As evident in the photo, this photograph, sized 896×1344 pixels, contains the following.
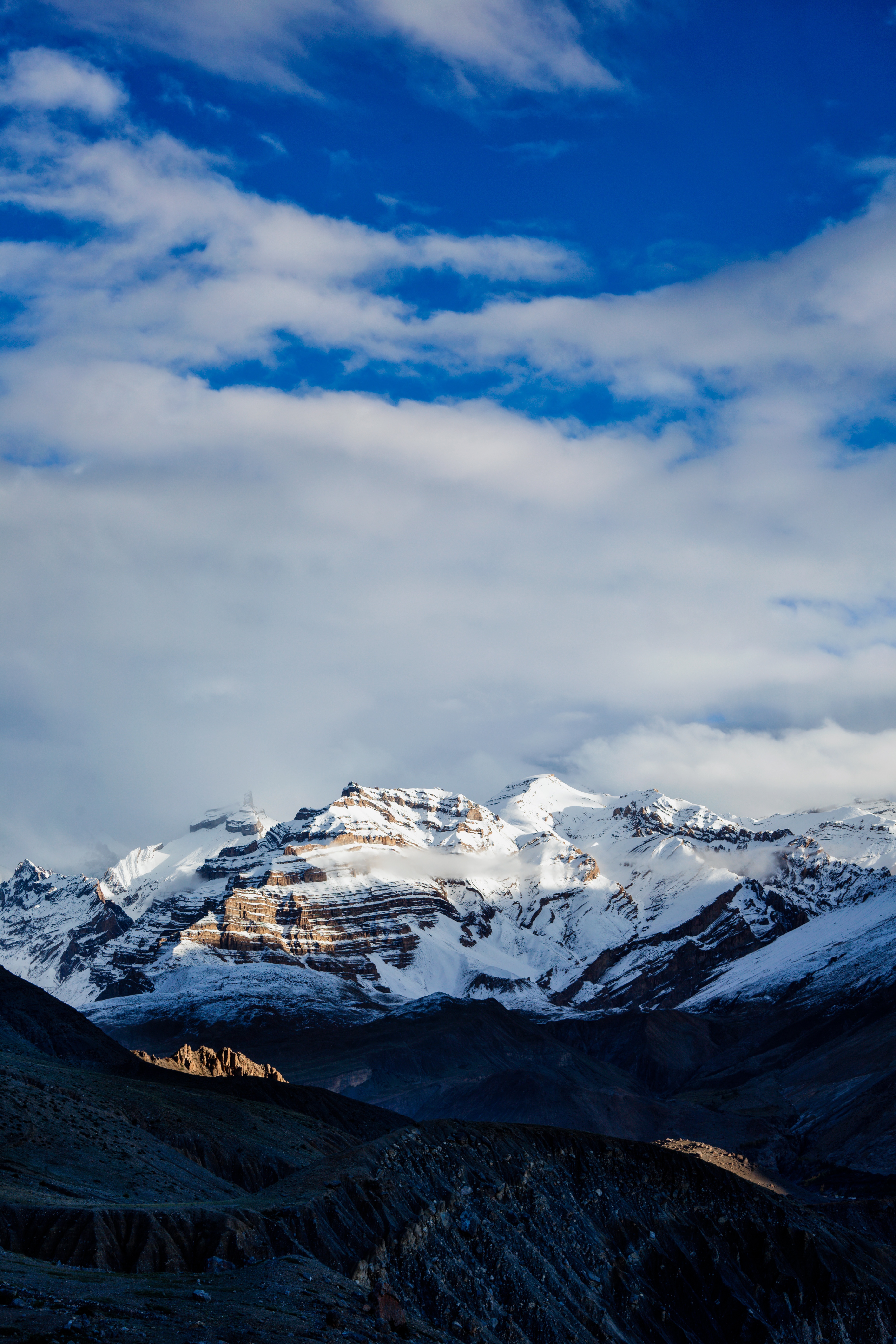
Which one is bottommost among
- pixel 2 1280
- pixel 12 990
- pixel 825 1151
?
pixel 825 1151

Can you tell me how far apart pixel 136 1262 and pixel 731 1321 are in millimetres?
50219

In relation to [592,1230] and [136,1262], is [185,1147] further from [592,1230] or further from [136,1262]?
[136,1262]

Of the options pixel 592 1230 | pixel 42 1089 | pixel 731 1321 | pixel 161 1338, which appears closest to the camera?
pixel 161 1338

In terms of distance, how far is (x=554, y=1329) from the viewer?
68875mm

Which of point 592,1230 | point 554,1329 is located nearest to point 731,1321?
point 592,1230

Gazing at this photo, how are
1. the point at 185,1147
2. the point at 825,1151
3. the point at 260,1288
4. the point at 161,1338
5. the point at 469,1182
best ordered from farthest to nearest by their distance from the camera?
the point at 825,1151 → the point at 185,1147 → the point at 469,1182 → the point at 260,1288 → the point at 161,1338

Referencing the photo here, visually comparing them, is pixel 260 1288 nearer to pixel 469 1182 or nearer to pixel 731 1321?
pixel 469 1182

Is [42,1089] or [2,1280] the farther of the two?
[42,1089]

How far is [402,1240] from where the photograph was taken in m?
64.9

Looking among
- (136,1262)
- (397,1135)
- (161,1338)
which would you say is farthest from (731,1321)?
(161,1338)

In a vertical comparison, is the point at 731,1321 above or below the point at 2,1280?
below

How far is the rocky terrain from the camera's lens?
145 ft

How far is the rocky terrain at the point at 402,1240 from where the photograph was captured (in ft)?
145

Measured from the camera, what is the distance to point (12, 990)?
186 metres
